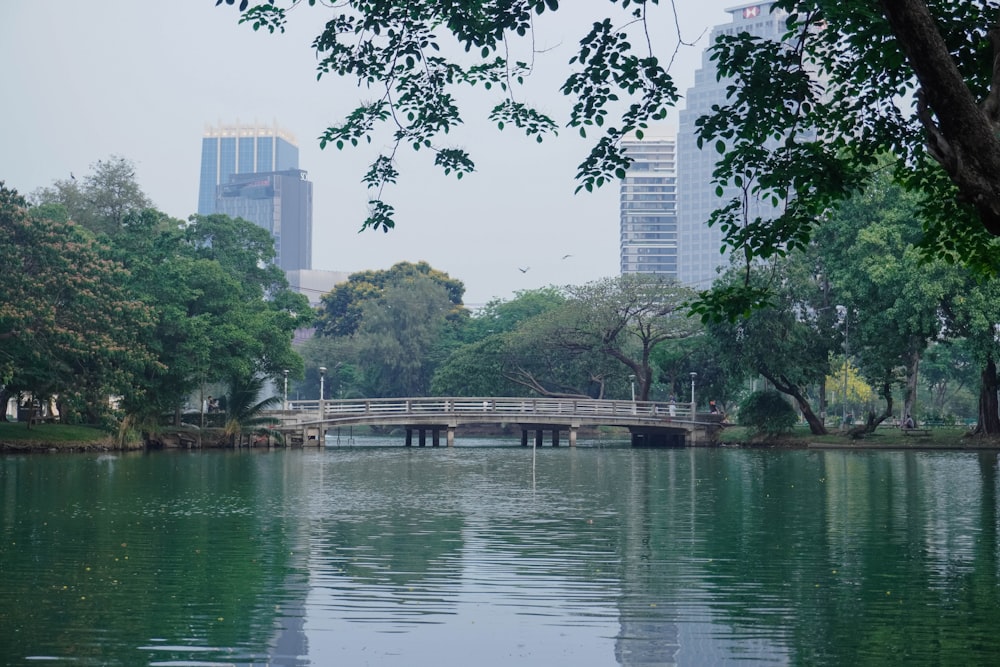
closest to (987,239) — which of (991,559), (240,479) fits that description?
(991,559)

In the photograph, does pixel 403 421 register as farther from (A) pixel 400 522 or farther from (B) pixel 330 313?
(B) pixel 330 313

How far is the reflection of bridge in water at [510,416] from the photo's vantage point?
53719 mm

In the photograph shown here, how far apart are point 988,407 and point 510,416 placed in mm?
20686

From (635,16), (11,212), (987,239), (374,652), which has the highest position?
(11,212)

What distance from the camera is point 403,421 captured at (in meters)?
55.1

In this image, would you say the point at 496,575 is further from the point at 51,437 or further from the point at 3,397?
the point at 3,397

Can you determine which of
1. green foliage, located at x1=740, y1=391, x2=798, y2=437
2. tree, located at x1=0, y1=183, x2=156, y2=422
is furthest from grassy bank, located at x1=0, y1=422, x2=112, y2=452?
green foliage, located at x1=740, y1=391, x2=798, y2=437

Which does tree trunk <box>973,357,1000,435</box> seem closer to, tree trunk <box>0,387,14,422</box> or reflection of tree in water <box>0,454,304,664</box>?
reflection of tree in water <box>0,454,304,664</box>

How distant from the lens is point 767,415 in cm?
5250

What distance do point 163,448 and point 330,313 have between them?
221ft

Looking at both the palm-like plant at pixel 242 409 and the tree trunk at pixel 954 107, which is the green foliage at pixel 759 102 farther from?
the palm-like plant at pixel 242 409

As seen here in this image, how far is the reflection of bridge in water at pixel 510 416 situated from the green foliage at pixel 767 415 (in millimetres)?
3963

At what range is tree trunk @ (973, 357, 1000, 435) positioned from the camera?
44.7 meters

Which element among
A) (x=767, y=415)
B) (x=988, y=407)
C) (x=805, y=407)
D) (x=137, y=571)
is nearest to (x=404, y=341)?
(x=767, y=415)
